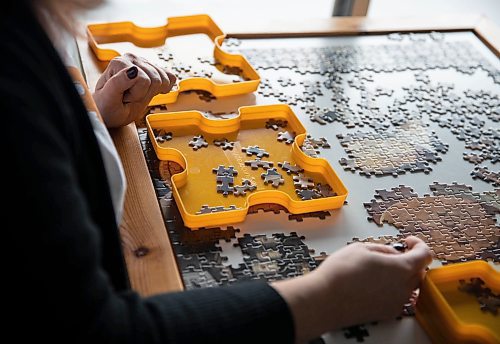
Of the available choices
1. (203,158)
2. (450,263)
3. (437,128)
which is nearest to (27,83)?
(203,158)

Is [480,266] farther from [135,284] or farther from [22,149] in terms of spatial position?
[22,149]

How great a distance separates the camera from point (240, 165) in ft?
3.98

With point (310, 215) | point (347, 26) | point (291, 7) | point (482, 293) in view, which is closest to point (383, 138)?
point (310, 215)

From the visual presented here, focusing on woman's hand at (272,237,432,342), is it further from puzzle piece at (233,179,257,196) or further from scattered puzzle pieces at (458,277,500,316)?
puzzle piece at (233,179,257,196)

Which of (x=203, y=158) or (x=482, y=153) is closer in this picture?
(x=203, y=158)

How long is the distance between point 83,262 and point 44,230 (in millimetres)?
49

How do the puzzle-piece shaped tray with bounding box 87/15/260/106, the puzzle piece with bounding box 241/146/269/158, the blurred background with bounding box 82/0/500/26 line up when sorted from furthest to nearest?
the blurred background with bounding box 82/0/500/26
the puzzle-piece shaped tray with bounding box 87/15/260/106
the puzzle piece with bounding box 241/146/269/158

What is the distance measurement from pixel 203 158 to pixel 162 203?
15 centimetres

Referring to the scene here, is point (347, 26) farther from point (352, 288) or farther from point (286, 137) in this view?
point (352, 288)

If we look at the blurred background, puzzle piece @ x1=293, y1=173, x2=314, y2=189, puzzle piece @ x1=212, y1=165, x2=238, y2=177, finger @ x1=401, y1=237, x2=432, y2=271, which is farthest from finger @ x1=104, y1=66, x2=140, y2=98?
the blurred background

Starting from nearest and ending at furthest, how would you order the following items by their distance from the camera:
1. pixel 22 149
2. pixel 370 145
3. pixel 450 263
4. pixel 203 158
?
pixel 22 149 → pixel 450 263 → pixel 203 158 → pixel 370 145

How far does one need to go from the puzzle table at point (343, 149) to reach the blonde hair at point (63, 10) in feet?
1.22

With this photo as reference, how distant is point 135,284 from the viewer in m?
0.94

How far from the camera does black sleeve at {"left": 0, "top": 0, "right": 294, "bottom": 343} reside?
24.4 inches
